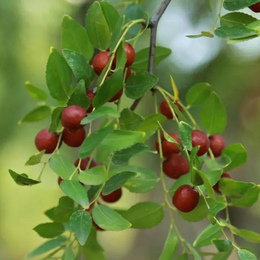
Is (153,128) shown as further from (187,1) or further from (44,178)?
(44,178)

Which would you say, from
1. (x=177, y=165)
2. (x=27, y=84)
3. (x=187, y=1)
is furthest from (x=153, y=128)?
(x=187, y=1)

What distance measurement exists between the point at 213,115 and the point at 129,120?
0.14 meters

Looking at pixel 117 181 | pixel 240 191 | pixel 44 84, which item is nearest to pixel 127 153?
pixel 117 181

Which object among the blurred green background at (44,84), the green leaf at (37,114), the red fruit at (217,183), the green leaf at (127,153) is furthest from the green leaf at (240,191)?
the blurred green background at (44,84)

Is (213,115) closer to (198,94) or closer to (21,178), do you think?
(198,94)

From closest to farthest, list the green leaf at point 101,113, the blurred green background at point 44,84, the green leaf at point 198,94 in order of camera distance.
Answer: the green leaf at point 101,113, the green leaf at point 198,94, the blurred green background at point 44,84

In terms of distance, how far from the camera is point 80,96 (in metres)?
0.41

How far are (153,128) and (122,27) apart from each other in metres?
0.11

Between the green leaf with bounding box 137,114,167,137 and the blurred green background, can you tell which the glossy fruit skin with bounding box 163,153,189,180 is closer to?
the green leaf with bounding box 137,114,167,137

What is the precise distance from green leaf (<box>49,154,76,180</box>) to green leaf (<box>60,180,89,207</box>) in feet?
0.05

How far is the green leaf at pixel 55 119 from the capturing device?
42 cm

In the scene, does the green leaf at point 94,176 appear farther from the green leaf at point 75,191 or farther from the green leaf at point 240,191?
the green leaf at point 240,191

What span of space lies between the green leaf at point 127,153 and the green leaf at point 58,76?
8 centimetres

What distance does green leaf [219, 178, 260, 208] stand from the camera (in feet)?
1.49
